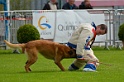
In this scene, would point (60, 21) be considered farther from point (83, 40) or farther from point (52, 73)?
point (52, 73)

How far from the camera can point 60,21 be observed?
2178cm

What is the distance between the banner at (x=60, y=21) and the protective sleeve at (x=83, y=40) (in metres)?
8.36

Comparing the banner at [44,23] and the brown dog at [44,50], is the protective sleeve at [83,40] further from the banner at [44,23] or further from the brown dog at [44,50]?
the banner at [44,23]

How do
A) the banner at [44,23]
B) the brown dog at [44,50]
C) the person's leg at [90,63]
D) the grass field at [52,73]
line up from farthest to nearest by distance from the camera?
the banner at [44,23] < the person's leg at [90,63] < the brown dog at [44,50] < the grass field at [52,73]

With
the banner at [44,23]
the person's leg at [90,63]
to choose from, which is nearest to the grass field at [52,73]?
the person's leg at [90,63]

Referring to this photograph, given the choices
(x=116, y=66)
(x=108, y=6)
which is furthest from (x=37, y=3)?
(x=116, y=66)

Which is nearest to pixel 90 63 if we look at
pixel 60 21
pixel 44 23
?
pixel 44 23

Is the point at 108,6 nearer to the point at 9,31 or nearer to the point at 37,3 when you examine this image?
the point at 37,3

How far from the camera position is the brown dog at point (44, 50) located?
1335cm

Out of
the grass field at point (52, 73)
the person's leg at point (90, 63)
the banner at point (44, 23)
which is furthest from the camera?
the banner at point (44, 23)

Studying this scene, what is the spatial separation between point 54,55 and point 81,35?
79cm

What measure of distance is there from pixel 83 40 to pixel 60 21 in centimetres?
859

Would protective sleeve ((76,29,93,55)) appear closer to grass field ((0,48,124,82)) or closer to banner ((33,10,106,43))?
grass field ((0,48,124,82))

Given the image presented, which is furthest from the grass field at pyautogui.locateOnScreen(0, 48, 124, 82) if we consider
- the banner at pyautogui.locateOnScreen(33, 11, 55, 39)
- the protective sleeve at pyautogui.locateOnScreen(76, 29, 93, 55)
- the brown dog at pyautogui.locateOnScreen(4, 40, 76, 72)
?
the banner at pyautogui.locateOnScreen(33, 11, 55, 39)
